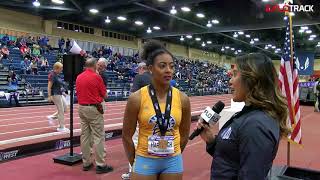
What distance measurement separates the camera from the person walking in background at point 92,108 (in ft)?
19.0

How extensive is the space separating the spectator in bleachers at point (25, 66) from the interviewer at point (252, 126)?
20.7 meters

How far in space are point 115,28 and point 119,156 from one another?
94.2 ft

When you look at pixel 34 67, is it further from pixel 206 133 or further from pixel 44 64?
pixel 206 133

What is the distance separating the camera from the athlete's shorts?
2949mm

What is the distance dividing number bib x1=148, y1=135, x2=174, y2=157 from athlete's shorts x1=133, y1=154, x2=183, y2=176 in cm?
6

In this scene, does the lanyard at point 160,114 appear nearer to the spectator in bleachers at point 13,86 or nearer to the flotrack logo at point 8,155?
the flotrack logo at point 8,155

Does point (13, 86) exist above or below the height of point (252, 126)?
below

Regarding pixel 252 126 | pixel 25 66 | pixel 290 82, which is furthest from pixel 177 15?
pixel 252 126

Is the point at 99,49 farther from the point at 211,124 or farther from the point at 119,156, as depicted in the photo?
the point at 211,124

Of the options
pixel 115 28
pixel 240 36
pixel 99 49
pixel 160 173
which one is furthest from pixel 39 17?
pixel 160 173

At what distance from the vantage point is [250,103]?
1785 mm

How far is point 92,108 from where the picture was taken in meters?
5.84

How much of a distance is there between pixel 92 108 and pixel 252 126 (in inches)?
176

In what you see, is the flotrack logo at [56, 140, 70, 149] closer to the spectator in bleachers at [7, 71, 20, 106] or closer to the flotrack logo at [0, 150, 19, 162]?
the flotrack logo at [0, 150, 19, 162]
